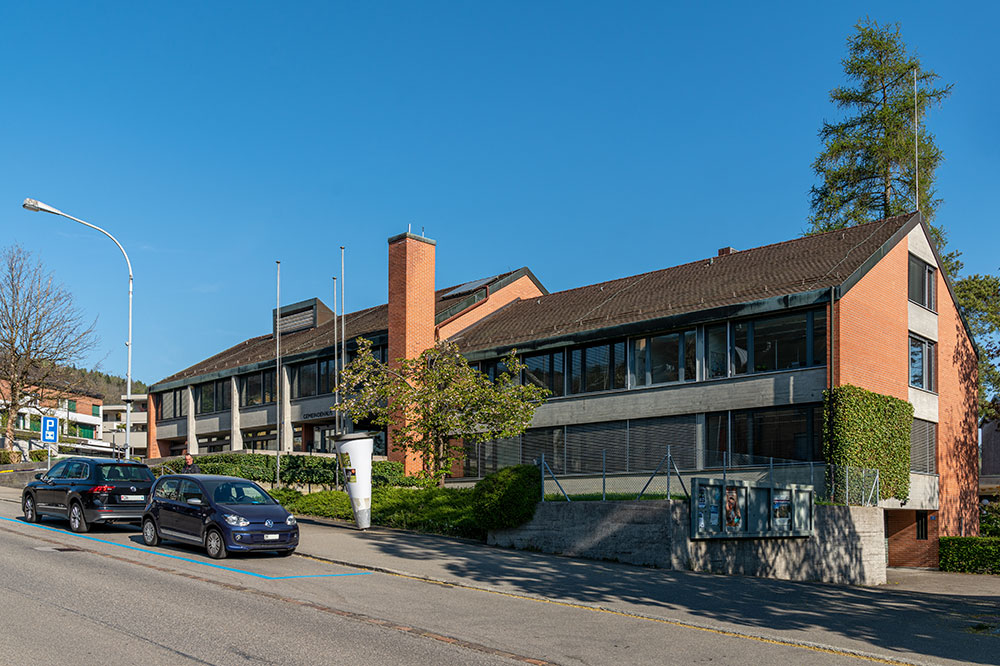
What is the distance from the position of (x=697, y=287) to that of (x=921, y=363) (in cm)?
784

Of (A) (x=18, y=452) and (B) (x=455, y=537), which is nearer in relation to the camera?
(B) (x=455, y=537)

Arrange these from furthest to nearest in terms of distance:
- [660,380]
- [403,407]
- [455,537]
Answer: [660,380]
[403,407]
[455,537]

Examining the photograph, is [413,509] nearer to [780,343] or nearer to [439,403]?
[439,403]

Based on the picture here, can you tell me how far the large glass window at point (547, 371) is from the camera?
33250mm

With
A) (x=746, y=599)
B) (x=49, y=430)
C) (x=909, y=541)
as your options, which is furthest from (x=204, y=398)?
(x=746, y=599)

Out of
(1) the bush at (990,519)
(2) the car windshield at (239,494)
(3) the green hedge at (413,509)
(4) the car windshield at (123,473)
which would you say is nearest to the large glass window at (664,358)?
(3) the green hedge at (413,509)

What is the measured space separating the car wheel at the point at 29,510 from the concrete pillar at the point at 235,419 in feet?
79.2

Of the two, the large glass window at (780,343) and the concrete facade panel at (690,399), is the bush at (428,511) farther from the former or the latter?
the large glass window at (780,343)

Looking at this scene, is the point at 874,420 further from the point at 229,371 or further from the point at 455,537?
the point at 229,371

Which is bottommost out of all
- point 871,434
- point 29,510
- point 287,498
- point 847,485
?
point 287,498

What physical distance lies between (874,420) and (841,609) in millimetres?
12841

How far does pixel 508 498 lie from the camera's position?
22.1 meters

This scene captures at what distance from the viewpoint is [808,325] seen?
27.1 meters

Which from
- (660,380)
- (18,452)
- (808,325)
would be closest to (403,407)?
(660,380)
